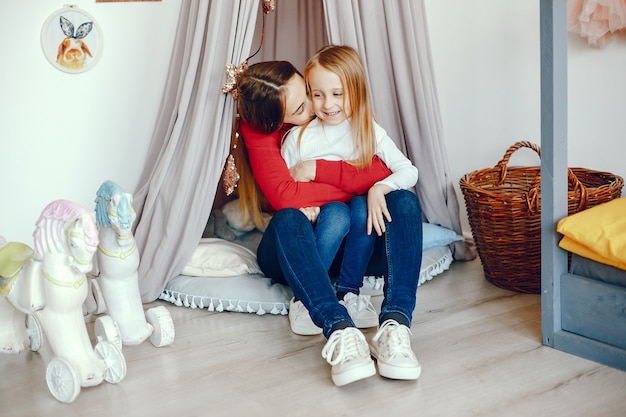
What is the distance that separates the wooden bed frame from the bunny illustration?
5.50 ft

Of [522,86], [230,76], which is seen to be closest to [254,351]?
[230,76]

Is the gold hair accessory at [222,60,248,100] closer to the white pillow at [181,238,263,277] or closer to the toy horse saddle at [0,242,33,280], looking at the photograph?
the white pillow at [181,238,263,277]

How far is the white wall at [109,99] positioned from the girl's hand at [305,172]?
77 centimetres

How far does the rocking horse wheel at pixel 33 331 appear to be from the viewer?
2057mm

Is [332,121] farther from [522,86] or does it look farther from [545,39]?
[522,86]

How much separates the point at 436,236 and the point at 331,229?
62cm

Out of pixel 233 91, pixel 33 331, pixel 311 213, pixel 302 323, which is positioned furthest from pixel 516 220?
pixel 33 331

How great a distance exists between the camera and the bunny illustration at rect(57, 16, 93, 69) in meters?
2.73

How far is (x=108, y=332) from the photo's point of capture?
189 centimetres

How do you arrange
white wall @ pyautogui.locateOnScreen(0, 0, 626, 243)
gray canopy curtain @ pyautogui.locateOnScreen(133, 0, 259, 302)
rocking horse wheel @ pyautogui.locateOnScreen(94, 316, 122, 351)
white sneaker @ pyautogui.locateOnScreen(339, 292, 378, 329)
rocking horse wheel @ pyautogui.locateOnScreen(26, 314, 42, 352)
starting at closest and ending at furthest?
rocking horse wheel @ pyautogui.locateOnScreen(94, 316, 122, 351) < rocking horse wheel @ pyautogui.locateOnScreen(26, 314, 42, 352) < white sneaker @ pyautogui.locateOnScreen(339, 292, 378, 329) < gray canopy curtain @ pyautogui.locateOnScreen(133, 0, 259, 302) < white wall @ pyautogui.locateOnScreen(0, 0, 626, 243)

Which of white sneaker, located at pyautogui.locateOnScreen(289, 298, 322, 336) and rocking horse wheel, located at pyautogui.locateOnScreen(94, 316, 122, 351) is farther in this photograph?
white sneaker, located at pyautogui.locateOnScreen(289, 298, 322, 336)

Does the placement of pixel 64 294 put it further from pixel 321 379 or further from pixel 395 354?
pixel 395 354

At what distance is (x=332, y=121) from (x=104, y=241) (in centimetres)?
78

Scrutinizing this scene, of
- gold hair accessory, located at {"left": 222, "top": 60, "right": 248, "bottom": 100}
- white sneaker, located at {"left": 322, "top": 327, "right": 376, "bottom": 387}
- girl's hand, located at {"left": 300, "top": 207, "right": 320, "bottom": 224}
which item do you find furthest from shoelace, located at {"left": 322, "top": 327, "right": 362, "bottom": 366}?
gold hair accessory, located at {"left": 222, "top": 60, "right": 248, "bottom": 100}
